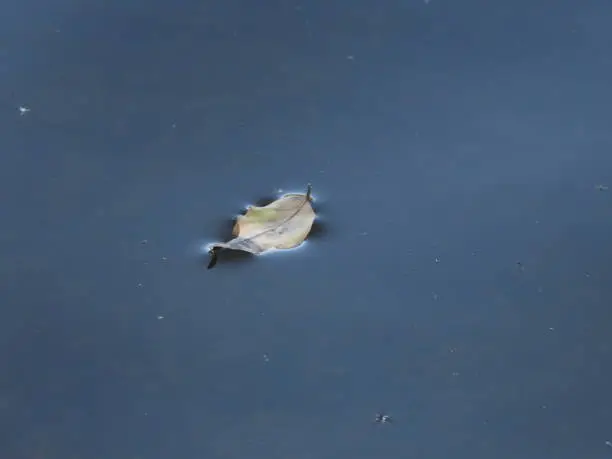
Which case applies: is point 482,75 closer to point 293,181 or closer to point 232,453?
point 293,181

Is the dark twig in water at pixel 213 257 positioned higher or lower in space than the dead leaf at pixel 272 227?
lower

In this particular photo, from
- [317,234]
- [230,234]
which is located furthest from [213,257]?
[317,234]

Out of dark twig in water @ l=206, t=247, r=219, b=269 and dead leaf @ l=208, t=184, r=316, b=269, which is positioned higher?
dead leaf @ l=208, t=184, r=316, b=269

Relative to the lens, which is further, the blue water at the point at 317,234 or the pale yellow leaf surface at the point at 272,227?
the pale yellow leaf surface at the point at 272,227

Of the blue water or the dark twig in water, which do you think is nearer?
the blue water

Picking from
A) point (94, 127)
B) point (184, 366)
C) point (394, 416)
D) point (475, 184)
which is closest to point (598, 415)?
point (394, 416)

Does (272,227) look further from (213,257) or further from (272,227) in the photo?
(213,257)
